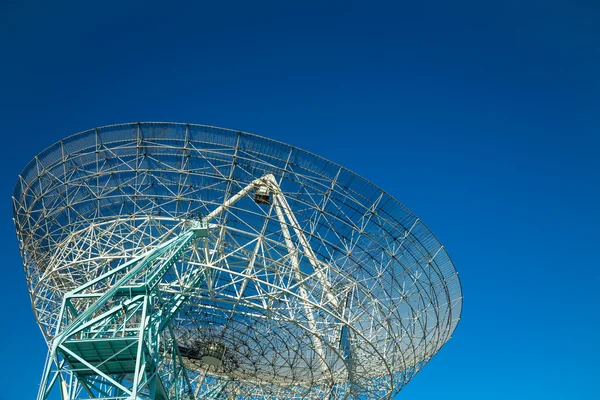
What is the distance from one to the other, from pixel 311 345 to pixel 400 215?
969 centimetres

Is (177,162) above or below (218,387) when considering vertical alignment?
above

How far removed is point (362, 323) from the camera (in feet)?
119

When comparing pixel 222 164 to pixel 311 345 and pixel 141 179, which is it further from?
pixel 311 345

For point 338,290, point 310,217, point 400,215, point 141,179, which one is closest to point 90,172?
point 141,179

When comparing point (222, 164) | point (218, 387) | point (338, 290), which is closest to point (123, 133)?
point (222, 164)

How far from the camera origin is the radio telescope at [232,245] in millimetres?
31219

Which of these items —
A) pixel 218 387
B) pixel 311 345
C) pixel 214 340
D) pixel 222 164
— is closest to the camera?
pixel 222 164

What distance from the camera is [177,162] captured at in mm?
31906

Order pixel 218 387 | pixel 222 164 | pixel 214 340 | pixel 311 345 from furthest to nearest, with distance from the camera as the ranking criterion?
pixel 218 387
pixel 214 340
pixel 311 345
pixel 222 164

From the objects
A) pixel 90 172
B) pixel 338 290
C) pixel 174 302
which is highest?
pixel 90 172

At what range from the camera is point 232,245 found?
3259 centimetres

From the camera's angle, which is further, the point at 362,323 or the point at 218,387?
the point at 218,387

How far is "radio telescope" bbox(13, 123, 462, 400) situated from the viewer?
102 feet

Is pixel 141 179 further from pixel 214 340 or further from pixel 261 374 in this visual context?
pixel 261 374
